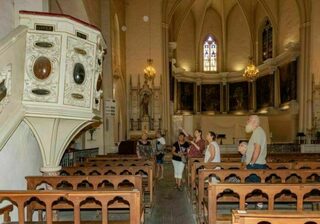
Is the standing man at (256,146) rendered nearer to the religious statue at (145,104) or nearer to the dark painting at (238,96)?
the religious statue at (145,104)

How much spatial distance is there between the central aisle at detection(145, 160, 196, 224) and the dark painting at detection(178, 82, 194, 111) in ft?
50.4

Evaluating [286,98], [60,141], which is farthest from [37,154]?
[286,98]

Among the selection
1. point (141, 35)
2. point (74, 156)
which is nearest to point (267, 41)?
point (141, 35)

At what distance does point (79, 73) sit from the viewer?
17.1ft

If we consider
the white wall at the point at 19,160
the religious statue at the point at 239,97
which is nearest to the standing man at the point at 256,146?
the white wall at the point at 19,160

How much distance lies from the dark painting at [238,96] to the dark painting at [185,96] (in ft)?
9.45

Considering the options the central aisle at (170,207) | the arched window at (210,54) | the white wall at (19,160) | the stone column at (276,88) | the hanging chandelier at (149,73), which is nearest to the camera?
the white wall at (19,160)

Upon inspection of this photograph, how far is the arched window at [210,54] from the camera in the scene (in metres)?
26.0

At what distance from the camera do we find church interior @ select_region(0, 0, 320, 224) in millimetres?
4379

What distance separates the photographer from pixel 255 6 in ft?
78.5

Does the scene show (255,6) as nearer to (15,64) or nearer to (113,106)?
(113,106)

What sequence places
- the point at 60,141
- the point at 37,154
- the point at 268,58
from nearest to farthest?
the point at 60,141 → the point at 37,154 → the point at 268,58

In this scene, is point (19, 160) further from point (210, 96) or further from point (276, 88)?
point (210, 96)

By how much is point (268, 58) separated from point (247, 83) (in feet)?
9.21
